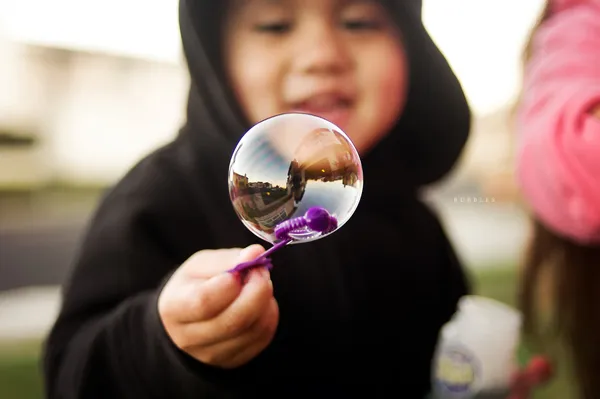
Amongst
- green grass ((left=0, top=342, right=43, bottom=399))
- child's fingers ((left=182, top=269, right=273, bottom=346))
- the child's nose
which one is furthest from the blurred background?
child's fingers ((left=182, top=269, right=273, bottom=346))

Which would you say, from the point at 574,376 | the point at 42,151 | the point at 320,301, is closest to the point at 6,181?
the point at 42,151

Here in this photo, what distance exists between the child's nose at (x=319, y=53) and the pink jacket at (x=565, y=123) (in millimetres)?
239

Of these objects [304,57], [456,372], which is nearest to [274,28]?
[304,57]

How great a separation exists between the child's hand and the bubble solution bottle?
30 centimetres

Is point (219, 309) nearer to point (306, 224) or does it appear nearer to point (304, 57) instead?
point (306, 224)

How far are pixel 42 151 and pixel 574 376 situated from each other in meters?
0.67

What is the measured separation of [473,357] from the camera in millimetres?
597

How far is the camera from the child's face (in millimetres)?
449

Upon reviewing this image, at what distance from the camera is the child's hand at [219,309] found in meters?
0.30

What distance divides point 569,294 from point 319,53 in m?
0.45

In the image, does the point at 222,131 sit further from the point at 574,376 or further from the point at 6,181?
the point at 574,376

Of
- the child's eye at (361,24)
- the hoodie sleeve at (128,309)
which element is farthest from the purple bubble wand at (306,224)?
the child's eye at (361,24)

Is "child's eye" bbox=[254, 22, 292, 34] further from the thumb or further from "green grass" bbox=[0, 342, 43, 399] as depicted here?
"green grass" bbox=[0, 342, 43, 399]

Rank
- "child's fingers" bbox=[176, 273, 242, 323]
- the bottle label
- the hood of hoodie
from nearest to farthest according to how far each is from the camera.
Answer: "child's fingers" bbox=[176, 273, 242, 323], the hood of hoodie, the bottle label
